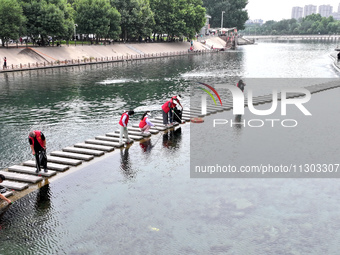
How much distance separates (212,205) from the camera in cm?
1180

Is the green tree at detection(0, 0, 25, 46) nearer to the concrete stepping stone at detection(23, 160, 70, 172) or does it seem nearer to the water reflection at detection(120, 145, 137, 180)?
the concrete stepping stone at detection(23, 160, 70, 172)

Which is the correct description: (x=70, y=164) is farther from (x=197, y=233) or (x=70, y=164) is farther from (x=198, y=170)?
(x=197, y=233)

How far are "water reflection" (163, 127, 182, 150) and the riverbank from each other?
4183 cm

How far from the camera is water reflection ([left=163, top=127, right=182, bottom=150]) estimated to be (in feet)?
60.4

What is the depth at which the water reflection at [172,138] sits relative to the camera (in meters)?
18.4

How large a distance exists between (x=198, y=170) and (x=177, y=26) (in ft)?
296

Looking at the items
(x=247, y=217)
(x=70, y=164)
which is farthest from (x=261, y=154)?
(x=70, y=164)

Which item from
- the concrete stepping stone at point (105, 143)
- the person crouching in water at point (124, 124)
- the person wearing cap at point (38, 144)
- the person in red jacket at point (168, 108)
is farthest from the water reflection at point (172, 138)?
the person wearing cap at point (38, 144)

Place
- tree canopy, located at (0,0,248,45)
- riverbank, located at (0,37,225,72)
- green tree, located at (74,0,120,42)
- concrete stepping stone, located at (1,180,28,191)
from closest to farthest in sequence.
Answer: concrete stepping stone, located at (1,180,28,191) < riverbank, located at (0,37,225,72) < tree canopy, located at (0,0,248,45) < green tree, located at (74,0,120,42)

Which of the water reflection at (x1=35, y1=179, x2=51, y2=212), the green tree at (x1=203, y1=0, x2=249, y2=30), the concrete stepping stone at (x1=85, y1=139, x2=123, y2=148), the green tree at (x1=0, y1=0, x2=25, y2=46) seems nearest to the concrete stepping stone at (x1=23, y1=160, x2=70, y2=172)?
the water reflection at (x1=35, y1=179, x2=51, y2=212)

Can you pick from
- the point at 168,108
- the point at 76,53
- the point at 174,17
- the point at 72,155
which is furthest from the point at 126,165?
the point at 174,17

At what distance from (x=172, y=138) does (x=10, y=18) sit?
170ft

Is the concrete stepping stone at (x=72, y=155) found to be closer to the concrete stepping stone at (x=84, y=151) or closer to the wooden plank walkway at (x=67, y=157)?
the wooden plank walkway at (x=67, y=157)

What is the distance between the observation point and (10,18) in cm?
5947
